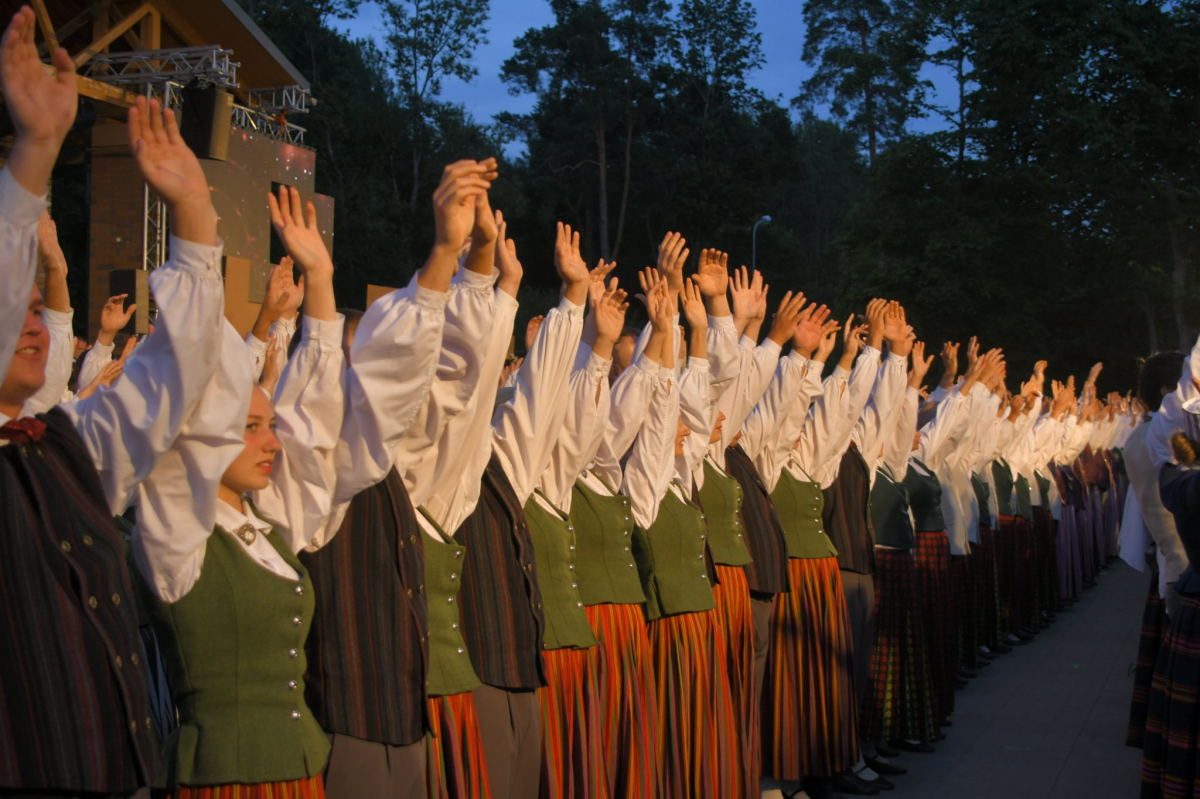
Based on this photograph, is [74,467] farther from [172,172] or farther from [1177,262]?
[1177,262]

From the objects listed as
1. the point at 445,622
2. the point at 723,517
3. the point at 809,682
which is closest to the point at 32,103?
the point at 445,622

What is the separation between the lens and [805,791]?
241 inches

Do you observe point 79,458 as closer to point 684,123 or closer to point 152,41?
point 152,41

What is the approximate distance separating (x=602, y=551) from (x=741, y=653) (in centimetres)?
133

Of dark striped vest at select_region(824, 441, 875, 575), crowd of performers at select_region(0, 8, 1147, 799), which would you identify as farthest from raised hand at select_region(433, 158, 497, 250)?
dark striped vest at select_region(824, 441, 875, 575)

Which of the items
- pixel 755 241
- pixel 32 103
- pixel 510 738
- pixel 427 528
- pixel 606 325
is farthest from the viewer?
pixel 755 241

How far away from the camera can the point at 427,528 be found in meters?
3.34

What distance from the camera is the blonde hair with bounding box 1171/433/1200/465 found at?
4676 mm

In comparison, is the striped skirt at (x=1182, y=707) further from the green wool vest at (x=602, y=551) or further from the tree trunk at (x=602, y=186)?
the tree trunk at (x=602, y=186)

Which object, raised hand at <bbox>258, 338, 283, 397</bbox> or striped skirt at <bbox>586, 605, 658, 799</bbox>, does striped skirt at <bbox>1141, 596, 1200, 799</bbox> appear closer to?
striped skirt at <bbox>586, 605, 658, 799</bbox>

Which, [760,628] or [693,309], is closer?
[693,309]

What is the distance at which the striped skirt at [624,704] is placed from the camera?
429 cm

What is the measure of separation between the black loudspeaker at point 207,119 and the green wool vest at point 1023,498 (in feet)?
27.6

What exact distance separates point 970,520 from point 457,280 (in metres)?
6.93
